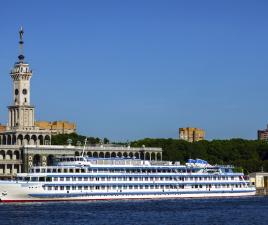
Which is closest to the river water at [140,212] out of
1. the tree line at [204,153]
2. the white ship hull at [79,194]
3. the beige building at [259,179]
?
the white ship hull at [79,194]

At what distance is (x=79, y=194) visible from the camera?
399 ft

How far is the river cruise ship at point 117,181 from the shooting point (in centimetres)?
11888

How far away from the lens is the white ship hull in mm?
117750

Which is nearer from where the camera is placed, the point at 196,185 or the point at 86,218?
the point at 86,218

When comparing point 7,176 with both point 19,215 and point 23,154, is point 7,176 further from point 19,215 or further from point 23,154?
point 19,215

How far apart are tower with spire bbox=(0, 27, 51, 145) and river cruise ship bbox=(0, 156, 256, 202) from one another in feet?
160

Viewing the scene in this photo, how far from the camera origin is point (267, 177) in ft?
548

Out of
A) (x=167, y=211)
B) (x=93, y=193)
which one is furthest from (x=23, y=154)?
(x=167, y=211)

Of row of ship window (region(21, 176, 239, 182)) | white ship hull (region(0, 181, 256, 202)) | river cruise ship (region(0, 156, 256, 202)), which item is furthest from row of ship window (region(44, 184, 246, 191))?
row of ship window (region(21, 176, 239, 182))

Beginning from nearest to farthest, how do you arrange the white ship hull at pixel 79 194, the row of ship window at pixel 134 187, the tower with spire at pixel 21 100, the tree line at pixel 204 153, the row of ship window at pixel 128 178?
the white ship hull at pixel 79 194 → the row of ship window at pixel 128 178 → the row of ship window at pixel 134 187 → the tower with spire at pixel 21 100 → the tree line at pixel 204 153

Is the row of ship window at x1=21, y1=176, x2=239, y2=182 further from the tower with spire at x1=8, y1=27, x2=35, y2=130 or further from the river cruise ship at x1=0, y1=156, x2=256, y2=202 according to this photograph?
the tower with spire at x1=8, y1=27, x2=35, y2=130

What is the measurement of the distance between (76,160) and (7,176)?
48737 millimetres

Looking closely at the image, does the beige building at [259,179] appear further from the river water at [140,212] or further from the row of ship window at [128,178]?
the river water at [140,212]

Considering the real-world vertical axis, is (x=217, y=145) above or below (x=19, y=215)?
above
